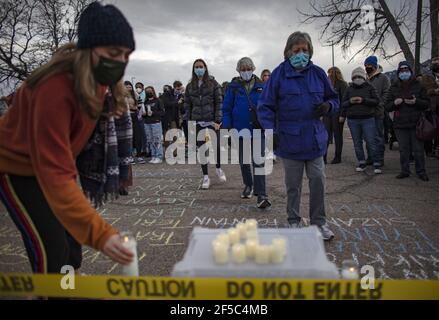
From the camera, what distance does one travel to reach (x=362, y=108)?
24.8 ft

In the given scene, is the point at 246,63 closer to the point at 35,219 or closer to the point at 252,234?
the point at 252,234

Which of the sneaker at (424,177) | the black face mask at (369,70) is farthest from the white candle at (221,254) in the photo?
the black face mask at (369,70)

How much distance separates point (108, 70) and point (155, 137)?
8.68 metres

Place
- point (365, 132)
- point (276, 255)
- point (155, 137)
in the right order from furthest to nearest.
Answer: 1. point (155, 137)
2. point (365, 132)
3. point (276, 255)

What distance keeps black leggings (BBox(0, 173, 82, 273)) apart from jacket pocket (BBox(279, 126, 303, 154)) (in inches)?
97.5

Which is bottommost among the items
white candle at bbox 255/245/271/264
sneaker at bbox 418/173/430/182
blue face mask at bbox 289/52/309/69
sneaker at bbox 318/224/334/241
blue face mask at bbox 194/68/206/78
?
sneaker at bbox 318/224/334/241

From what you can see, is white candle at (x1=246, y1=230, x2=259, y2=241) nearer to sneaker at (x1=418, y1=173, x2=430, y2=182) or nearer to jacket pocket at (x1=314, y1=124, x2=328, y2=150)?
jacket pocket at (x1=314, y1=124, x2=328, y2=150)

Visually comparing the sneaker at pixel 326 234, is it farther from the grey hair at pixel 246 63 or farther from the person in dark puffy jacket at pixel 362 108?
the person in dark puffy jacket at pixel 362 108

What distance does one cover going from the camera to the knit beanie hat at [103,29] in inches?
73.7

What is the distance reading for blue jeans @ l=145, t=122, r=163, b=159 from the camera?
10.4 meters

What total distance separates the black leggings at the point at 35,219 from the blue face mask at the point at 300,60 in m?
2.66

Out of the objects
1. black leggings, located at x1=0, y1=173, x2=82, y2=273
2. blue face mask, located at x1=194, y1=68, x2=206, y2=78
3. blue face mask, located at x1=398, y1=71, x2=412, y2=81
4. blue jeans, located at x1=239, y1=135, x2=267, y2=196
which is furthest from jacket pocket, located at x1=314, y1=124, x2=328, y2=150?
blue face mask, located at x1=398, y1=71, x2=412, y2=81

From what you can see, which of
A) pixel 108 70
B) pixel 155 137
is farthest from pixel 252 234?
pixel 155 137
